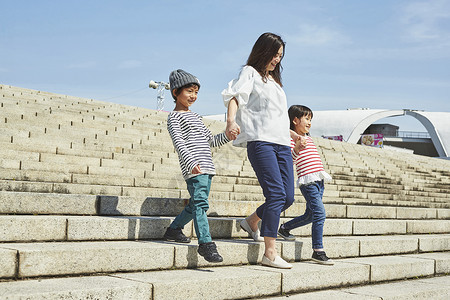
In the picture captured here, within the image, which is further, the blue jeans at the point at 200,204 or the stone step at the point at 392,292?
the stone step at the point at 392,292

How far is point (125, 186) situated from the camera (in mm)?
5578

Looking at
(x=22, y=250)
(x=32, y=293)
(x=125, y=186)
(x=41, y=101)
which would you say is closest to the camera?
(x=32, y=293)

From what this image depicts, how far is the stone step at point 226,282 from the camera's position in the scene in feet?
8.19

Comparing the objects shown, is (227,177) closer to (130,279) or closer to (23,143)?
(23,143)

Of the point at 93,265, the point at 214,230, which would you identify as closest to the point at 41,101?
the point at 214,230

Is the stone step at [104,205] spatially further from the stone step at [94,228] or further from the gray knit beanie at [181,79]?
the gray knit beanie at [181,79]

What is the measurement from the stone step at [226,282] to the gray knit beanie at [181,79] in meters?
1.27

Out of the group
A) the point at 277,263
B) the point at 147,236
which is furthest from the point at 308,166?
the point at 147,236

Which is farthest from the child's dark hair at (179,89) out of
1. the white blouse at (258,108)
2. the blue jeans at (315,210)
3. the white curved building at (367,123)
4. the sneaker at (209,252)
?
the white curved building at (367,123)

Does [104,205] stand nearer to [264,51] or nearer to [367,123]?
[264,51]

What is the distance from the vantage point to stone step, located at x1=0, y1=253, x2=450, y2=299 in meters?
2.50

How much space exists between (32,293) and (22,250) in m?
0.49

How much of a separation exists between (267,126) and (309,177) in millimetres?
731

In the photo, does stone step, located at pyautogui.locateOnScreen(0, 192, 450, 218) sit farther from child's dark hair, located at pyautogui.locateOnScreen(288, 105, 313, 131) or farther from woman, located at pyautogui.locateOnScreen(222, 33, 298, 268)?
child's dark hair, located at pyautogui.locateOnScreen(288, 105, 313, 131)
